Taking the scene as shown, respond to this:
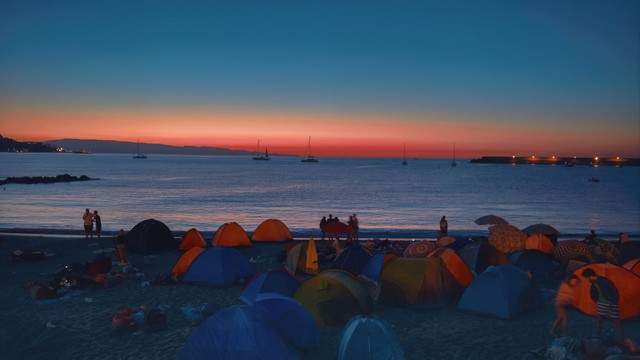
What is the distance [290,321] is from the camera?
9.74m

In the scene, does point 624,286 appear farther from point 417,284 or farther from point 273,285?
point 273,285

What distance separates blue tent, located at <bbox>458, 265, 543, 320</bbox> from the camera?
12.0 m

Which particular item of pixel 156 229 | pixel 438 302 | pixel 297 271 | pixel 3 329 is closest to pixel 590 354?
pixel 438 302

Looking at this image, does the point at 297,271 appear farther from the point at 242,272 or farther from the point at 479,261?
the point at 479,261

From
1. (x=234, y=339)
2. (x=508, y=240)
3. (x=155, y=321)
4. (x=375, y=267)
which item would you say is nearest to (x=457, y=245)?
(x=508, y=240)

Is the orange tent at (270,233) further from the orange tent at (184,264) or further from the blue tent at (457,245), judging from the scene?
the blue tent at (457,245)

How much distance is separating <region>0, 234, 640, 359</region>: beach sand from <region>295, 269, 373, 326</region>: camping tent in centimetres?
33

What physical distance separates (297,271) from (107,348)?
7491 millimetres

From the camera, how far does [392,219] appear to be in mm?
42719

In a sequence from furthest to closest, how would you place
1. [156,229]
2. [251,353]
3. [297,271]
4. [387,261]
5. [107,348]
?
1. [156,229]
2. [297,271]
3. [387,261]
4. [107,348]
5. [251,353]

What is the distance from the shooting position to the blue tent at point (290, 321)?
970 centimetres

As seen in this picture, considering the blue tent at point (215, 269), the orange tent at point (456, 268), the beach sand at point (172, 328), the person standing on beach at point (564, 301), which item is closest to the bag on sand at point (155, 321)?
the beach sand at point (172, 328)

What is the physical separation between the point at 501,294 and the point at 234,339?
728 centimetres

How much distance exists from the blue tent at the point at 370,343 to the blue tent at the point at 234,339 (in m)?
1.27
